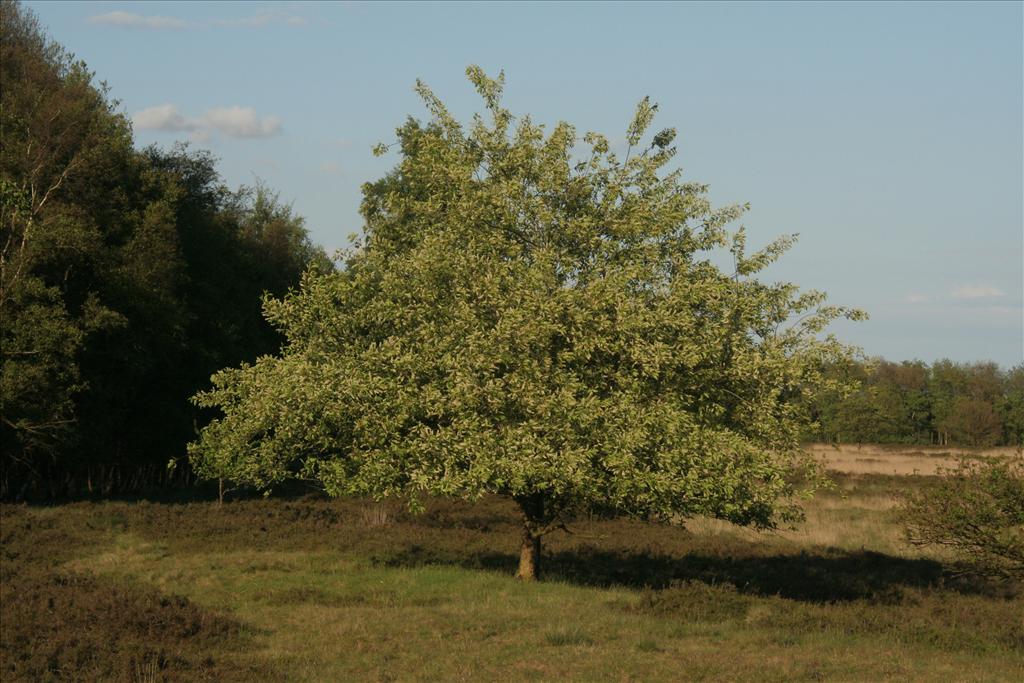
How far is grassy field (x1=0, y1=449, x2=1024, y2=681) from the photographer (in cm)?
1639

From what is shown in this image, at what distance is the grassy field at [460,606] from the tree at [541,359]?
8.06 feet

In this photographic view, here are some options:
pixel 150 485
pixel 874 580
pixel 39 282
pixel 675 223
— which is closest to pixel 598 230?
pixel 675 223

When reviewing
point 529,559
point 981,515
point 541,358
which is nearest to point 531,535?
point 529,559

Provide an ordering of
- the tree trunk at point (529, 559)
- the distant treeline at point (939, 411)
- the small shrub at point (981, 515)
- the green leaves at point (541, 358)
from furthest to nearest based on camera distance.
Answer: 1. the distant treeline at point (939, 411)
2. the tree trunk at point (529, 559)
3. the small shrub at point (981, 515)
4. the green leaves at point (541, 358)

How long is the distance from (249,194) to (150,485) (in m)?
27.3

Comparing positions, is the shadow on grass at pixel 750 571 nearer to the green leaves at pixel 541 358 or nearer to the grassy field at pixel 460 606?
the grassy field at pixel 460 606

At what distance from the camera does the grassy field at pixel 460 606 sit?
16391 millimetres

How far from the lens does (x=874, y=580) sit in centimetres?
2697

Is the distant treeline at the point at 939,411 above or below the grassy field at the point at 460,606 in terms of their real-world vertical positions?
above

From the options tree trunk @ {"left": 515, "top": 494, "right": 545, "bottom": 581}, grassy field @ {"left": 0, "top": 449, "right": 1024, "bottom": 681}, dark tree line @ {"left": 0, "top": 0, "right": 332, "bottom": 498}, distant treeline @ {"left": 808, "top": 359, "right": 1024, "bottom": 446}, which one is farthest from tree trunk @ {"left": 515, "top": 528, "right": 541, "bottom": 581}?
distant treeline @ {"left": 808, "top": 359, "right": 1024, "bottom": 446}

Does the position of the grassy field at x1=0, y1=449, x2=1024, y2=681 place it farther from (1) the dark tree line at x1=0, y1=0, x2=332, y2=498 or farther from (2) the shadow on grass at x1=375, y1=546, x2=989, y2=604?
(1) the dark tree line at x1=0, y1=0, x2=332, y2=498

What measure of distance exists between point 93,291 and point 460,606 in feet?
95.7

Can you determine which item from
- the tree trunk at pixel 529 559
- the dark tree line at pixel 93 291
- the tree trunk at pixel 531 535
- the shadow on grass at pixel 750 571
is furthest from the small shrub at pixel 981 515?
the dark tree line at pixel 93 291

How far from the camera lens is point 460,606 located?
21.6m
